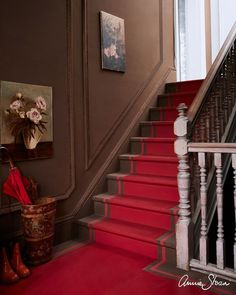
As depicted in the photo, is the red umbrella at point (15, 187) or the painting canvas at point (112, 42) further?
the painting canvas at point (112, 42)

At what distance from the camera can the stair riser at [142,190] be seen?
9.62 ft

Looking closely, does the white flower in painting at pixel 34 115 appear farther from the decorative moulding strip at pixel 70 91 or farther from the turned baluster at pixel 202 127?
the turned baluster at pixel 202 127

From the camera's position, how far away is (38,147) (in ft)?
8.92

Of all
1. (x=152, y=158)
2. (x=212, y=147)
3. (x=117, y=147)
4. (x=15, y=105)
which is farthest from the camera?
(x=117, y=147)

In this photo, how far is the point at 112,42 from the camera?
11.7 ft

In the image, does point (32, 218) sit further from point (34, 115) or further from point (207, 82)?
point (207, 82)

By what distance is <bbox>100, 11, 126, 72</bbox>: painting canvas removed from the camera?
3463mm

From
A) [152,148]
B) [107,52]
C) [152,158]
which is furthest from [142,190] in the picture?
[107,52]

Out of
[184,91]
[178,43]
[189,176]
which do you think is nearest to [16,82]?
[189,176]

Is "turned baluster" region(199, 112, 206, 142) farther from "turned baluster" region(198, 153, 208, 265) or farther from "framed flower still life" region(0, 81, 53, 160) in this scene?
"framed flower still life" region(0, 81, 53, 160)

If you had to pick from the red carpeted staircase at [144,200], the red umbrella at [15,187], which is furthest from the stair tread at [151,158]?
the red umbrella at [15,187]

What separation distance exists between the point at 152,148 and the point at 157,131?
1.04ft

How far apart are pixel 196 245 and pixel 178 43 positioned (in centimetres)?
454

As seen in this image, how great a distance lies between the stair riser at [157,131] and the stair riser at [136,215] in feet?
3.78
